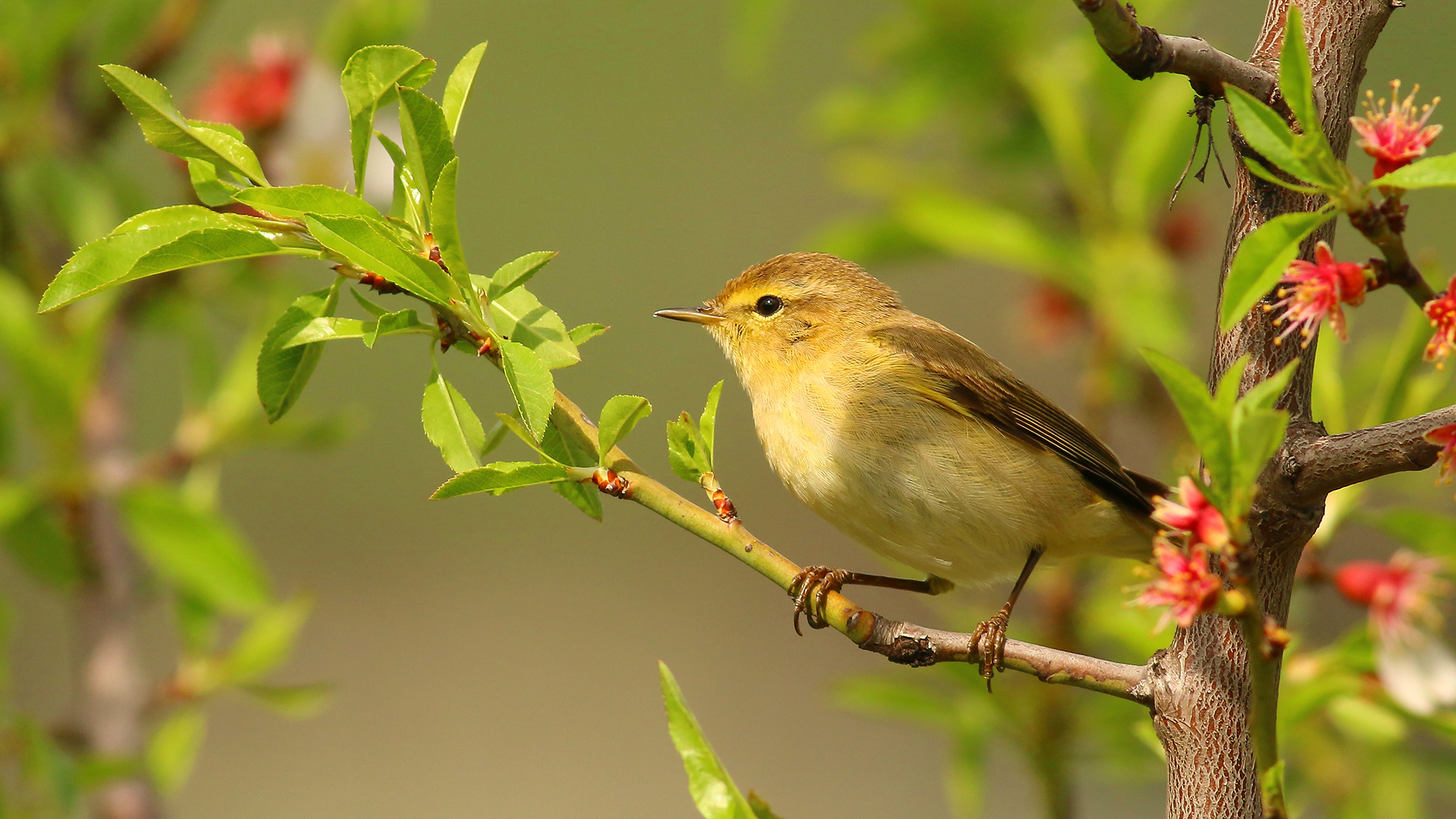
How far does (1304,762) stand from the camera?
2.78m

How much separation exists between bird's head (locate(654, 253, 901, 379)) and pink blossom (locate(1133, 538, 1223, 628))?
216 cm

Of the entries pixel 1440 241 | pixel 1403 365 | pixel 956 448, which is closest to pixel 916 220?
pixel 956 448

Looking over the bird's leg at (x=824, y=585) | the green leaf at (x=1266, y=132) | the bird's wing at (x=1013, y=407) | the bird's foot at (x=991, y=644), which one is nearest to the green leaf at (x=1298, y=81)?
the green leaf at (x=1266, y=132)

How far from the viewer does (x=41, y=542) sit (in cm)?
268

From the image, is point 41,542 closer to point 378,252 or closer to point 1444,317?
point 378,252

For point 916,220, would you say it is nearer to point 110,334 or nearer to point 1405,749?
point 1405,749

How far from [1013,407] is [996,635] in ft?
4.12

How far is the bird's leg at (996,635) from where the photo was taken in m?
1.61

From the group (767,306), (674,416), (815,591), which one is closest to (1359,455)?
(815,591)

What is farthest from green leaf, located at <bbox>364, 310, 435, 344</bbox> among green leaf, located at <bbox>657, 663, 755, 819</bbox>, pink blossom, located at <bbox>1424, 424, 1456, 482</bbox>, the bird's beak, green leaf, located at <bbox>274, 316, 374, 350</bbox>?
the bird's beak

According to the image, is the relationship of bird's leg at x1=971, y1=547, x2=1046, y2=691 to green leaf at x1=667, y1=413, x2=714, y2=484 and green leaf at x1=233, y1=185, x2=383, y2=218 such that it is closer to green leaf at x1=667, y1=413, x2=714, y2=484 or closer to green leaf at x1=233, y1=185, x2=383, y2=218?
green leaf at x1=667, y1=413, x2=714, y2=484

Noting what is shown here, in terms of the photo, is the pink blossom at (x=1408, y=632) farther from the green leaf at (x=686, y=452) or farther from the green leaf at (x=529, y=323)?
the green leaf at (x=529, y=323)

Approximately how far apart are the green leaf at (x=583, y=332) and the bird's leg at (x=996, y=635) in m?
0.66

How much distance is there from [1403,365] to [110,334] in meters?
2.75
